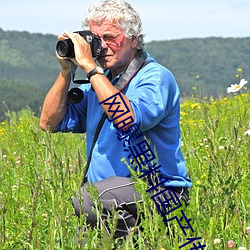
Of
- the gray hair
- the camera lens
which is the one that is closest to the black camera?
the camera lens

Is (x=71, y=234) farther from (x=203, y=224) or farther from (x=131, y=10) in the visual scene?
(x=131, y=10)

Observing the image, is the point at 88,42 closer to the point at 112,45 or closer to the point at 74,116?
the point at 112,45

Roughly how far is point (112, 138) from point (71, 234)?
598 mm

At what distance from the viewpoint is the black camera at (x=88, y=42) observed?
133 inches

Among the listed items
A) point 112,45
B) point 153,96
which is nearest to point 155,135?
point 153,96

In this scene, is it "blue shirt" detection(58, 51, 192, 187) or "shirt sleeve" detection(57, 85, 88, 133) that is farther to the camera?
"shirt sleeve" detection(57, 85, 88, 133)

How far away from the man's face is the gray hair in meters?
0.03

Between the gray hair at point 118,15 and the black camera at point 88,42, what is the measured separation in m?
0.11

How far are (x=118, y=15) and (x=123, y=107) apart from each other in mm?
638

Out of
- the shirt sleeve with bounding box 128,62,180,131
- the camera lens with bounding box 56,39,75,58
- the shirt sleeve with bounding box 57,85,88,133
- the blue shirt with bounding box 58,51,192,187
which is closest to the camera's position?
the shirt sleeve with bounding box 128,62,180,131

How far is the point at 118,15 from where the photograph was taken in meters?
3.49

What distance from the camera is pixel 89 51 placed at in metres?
3.34

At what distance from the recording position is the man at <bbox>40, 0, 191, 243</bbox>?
10.5ft

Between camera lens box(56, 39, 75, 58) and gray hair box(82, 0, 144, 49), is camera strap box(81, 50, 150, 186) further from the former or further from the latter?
camera lens box(56, 39, 75, 58)
